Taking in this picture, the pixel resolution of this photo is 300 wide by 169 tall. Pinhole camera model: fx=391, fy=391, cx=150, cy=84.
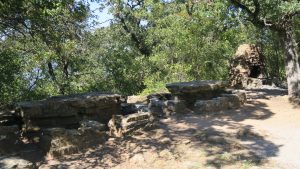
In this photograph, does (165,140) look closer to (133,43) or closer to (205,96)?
(205,96)

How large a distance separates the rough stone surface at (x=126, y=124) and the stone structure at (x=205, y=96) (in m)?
2.22

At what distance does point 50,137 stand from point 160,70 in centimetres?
1392

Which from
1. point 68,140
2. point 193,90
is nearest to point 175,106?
point 193,90

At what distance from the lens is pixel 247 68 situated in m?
19.1

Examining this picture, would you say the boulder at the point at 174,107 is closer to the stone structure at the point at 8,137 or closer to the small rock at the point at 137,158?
the small rock at the point at 137,158

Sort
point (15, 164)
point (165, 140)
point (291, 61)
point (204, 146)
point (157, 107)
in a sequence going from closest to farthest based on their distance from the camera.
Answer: point (15, 164)
point (204, 146)
point (165, 140)
point (157, 107)
point (291, 61)

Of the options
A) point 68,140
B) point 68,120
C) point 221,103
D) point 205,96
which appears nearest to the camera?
point 68,140

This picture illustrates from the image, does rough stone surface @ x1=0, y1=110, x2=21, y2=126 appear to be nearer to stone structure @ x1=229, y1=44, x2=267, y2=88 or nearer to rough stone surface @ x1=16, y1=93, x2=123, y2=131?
rough stone surface @ x1=16, y1=93, x2=123, y2=131

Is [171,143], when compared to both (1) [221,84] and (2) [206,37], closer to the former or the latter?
(1) [221,84]

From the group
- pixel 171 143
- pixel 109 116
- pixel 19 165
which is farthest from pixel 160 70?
pixel 19 165

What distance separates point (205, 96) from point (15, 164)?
7.38 m

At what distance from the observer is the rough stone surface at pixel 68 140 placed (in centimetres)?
803

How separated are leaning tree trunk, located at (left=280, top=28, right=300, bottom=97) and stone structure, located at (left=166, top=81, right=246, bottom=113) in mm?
1847

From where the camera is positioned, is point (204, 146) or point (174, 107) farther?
point (174, 107)
